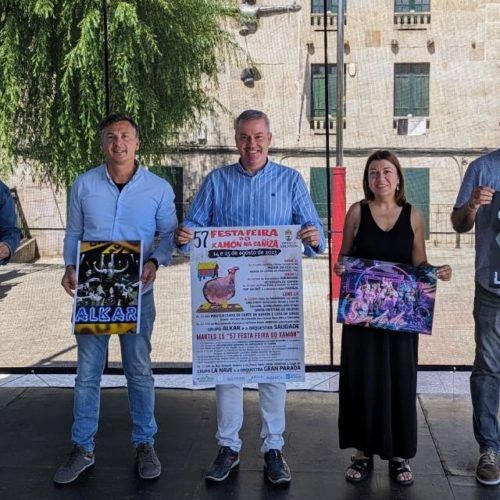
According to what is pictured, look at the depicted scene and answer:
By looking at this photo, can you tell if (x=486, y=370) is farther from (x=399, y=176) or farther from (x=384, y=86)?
(x=384, y=86)

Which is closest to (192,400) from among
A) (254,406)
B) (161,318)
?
(254,406)

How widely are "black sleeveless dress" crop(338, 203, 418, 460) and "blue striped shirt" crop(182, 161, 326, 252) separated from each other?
26 centimetres

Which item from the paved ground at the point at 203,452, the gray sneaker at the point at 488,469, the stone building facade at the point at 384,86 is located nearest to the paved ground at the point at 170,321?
the stone building facade at the point at 384,86

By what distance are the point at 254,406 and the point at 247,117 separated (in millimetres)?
1832

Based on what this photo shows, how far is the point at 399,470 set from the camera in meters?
2.96

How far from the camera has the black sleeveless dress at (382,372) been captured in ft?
9.31

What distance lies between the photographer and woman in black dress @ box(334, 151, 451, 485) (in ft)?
9.29

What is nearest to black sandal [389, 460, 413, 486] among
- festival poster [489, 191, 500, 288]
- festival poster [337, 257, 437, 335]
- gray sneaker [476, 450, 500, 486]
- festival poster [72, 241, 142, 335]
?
gray sneaker [476, 450, 500, 486]

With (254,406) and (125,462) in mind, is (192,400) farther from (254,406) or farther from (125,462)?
(125,462)

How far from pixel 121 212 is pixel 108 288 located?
1.03ft

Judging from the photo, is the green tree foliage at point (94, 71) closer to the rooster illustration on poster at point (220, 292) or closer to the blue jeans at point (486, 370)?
the rooster illustration on poster at point (220, 292)

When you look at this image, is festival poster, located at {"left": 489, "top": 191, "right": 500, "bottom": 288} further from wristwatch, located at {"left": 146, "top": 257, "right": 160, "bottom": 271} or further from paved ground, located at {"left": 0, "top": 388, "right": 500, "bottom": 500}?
wristwatch, located at {"left": 146, "top": 257, "right": 160, "bottom": 271}

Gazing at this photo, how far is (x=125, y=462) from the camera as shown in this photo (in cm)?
319

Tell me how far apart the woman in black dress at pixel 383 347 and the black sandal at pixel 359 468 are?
0.33 feet
